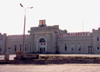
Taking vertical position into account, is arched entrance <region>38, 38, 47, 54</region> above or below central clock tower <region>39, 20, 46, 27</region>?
below

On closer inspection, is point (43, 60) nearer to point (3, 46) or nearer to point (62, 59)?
point (62, 59)

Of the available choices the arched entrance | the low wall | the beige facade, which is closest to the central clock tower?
the beige facade

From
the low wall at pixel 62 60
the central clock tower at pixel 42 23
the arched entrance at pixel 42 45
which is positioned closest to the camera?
the low wall at pixel 62 60

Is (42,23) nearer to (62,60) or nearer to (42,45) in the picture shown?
(42,45)

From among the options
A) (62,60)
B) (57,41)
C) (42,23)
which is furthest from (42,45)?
(62,60)

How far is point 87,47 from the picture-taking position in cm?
4378

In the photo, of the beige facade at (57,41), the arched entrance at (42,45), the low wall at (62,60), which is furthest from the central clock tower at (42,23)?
the low wall at (62,60)

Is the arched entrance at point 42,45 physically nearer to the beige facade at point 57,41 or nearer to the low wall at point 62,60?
the beige facade at point 57,41

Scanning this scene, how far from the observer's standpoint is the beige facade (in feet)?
142

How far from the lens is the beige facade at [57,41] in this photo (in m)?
43.4

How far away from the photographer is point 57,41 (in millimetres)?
48125

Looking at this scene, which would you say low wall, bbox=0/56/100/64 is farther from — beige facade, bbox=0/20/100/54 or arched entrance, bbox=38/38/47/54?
arched entrance, bbox=38/38/47/54

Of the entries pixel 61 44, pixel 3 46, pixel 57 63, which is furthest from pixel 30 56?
pixel 3 46

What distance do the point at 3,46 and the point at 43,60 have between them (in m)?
39.0
